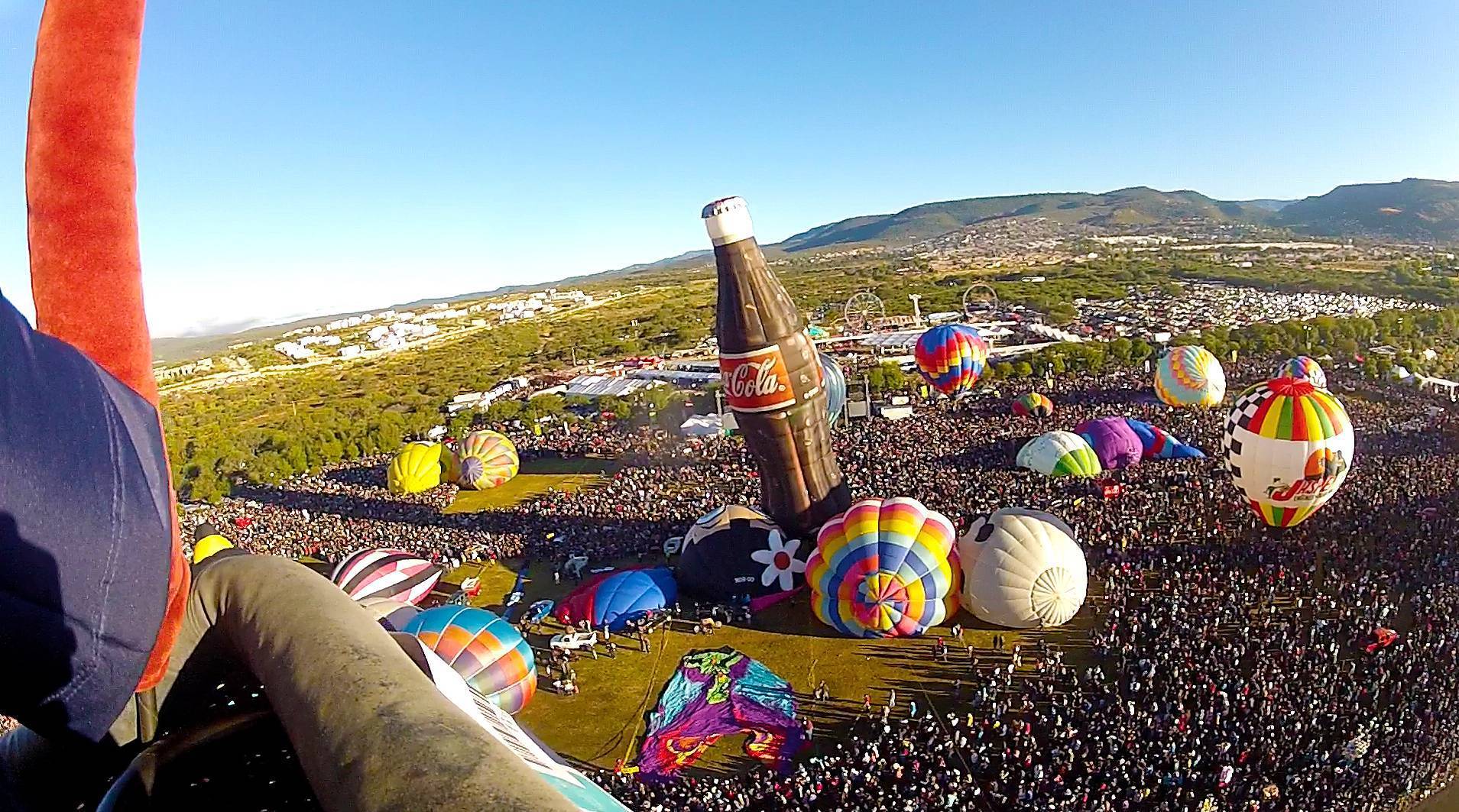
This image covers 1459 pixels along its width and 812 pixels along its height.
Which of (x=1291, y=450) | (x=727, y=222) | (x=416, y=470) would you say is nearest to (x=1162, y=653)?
(x=1291, y=450)

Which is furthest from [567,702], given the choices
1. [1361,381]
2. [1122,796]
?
[1361,381]

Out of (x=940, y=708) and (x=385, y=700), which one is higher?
(x=385, y=700)

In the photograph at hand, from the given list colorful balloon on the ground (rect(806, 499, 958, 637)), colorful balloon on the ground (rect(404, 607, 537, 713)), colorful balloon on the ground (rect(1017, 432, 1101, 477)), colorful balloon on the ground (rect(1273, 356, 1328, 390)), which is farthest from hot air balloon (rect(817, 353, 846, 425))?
colorful balloon on the ground (rect(404, 607, 537, 713))

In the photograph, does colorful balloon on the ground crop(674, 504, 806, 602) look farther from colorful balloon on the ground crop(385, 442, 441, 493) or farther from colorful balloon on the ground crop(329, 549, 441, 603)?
colorful balloon on the ground crop(385, 442, 441, 493)

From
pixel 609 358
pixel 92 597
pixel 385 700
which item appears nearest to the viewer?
pixel 92 597

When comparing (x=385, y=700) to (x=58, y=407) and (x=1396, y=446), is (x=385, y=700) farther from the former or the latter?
(x=1396, y=446)

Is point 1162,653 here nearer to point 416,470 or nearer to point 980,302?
point 416,470

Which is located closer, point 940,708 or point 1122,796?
point 1122,796
